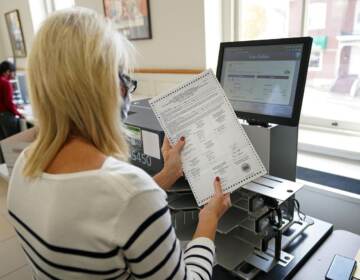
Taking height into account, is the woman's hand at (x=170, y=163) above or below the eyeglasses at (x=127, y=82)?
below

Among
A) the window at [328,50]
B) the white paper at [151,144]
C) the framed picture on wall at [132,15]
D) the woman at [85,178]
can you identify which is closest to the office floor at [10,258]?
the white paper at [151,144]

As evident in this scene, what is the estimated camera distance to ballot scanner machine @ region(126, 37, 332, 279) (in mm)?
790

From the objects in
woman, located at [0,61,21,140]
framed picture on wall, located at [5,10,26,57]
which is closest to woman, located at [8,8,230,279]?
woman, located at [0,61,21,140]

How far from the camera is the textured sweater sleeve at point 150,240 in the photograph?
512 millimetres

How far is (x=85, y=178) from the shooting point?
0.52 meters

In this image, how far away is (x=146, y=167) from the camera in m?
1.14

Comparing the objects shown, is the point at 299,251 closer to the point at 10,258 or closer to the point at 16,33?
the point at 10,258

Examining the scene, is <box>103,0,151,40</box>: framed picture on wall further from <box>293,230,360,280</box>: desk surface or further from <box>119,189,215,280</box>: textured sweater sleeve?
<box>119,189,215,280</box>: textured sweater sleeve

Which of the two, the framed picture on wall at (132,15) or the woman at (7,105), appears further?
the woman at (7,105)

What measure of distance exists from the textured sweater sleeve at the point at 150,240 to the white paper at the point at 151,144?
0.47 m

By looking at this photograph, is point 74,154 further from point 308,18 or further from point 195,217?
point 308,18

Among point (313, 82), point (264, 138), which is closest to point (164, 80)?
point (313, 82)

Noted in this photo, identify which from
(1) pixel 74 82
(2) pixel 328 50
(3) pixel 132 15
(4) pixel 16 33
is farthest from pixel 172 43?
(4) pixel 16 33

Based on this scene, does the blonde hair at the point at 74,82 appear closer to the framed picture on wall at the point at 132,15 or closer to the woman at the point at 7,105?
the framed picture on wall at the point at 132,15
